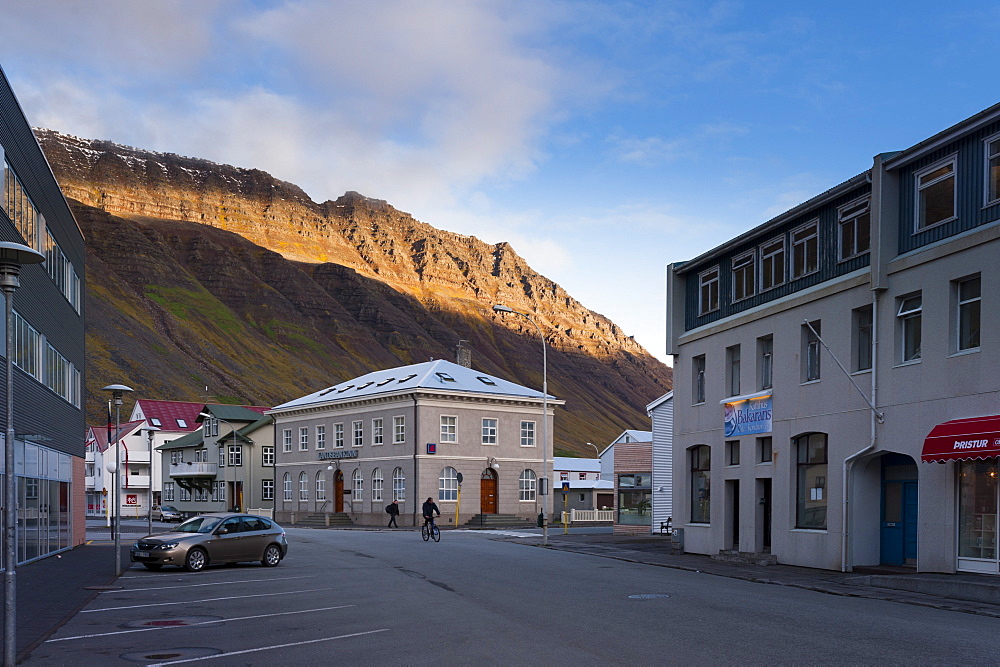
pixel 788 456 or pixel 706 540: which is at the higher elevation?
pixel 788 456

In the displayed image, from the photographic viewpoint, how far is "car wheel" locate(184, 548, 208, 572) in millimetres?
24672

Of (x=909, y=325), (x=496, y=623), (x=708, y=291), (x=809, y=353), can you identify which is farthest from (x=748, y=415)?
(x=496, y=623)

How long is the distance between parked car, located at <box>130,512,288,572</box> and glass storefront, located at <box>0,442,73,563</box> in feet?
9.92

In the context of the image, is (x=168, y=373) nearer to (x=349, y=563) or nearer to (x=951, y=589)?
(x=349, y=563)

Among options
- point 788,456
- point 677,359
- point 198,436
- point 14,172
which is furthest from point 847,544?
point 198,436

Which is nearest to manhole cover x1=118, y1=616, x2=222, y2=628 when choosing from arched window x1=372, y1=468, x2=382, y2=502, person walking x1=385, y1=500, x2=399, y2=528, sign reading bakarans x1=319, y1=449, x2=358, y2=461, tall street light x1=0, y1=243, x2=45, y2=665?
tall street light x1=0, y1=243, x2=45, y2=665

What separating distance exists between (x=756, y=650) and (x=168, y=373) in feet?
529

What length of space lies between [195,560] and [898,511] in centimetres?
1666

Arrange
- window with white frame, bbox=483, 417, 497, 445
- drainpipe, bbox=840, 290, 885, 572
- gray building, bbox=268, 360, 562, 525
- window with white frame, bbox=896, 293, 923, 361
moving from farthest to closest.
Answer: window with white frame, bbox=483, 417, 497, 445
gray building, bbox=268, 360, 562, 525
drainpipe, bbox=840, 290, 885, 572
window with white frame, bbox=896, 293, 923, 361

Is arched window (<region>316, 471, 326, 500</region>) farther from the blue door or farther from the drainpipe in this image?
the blue door

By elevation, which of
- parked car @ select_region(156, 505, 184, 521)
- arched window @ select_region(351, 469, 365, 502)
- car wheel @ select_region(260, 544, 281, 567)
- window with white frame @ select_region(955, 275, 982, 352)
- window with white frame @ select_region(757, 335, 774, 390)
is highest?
window with white frame @ select_region(955, 275, 982, 352)

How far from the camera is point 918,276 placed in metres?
22.0

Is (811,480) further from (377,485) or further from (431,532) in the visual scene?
(377,485)

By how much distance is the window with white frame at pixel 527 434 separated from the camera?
211ft
